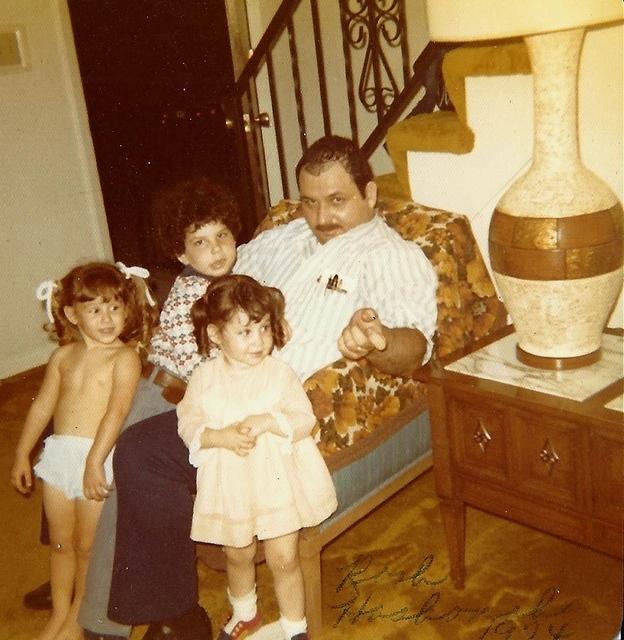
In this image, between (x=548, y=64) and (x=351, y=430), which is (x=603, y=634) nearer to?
(x=351, y=430)

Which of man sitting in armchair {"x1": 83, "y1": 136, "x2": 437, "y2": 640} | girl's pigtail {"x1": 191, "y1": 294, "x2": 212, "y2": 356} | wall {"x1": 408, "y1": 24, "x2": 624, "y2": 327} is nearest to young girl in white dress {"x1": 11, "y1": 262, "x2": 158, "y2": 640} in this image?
man sitting in armchair {"x1": 83, "y1": 136, "x2": 437, "y2": 640}

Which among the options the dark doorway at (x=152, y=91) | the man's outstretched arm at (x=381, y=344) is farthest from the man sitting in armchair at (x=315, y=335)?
the dark doorway at (x=152, y=91)

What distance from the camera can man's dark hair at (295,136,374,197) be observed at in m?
2.04

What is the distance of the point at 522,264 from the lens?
1.67 m

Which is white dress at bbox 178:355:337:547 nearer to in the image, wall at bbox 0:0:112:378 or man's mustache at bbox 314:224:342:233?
man's mustache at bbox 314:224:342:233

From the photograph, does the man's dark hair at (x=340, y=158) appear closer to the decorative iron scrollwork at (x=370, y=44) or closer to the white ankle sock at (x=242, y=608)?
the white ankle sock at (x=242, y=608)

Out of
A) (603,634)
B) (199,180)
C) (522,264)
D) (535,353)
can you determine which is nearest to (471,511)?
(603,634)

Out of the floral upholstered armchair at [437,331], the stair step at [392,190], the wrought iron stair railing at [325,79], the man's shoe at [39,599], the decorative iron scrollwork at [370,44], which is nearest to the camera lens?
the floral upholstered armchair at [437,331]

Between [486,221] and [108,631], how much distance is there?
4.63 ft

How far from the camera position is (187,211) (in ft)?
6.84

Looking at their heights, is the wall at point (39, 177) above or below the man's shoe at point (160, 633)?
above

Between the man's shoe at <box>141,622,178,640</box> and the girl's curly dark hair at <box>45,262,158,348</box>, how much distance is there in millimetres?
696

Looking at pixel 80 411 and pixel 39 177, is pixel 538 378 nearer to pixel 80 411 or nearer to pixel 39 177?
pixel 80 411

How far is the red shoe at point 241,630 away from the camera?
1908 millimetres
